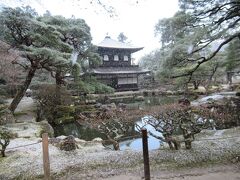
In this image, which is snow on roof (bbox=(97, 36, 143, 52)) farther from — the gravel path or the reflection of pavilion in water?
the gravel path

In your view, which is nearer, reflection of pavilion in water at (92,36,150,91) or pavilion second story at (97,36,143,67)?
reflection of pavilion in water at (92,36,150,91)

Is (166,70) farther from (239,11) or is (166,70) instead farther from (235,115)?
(235,115)

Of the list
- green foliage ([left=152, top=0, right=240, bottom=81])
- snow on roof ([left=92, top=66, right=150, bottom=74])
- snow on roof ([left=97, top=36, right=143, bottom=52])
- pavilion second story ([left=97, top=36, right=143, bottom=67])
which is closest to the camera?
green foliage ([left=152, top=0, right=240, bottom=81])

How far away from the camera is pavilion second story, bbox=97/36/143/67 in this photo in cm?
3070

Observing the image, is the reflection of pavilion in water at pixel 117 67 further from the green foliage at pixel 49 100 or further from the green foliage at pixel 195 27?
the green foliage at pixel 195 27

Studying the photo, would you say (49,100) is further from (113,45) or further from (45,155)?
(113,45)

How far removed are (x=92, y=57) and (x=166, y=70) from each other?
9257 millimetres

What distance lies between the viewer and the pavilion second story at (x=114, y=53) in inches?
1209

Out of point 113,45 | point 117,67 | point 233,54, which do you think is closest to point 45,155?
point 233,54

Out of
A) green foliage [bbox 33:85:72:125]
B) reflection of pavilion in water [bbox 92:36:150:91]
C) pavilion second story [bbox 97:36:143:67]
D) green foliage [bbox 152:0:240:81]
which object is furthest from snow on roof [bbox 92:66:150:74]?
green foliage [bbox 152:0:240:81]

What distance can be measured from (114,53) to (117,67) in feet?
6.19

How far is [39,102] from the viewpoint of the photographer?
46.7 ft

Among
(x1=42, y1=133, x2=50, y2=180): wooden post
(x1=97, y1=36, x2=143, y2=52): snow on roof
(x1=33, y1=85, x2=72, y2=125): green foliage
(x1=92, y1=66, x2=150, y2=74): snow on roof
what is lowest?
(x1=42, y1=133, x2=50, y2=180): wooden post

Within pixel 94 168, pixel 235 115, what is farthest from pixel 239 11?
pixel 94 168
